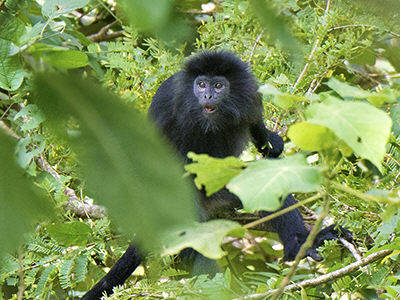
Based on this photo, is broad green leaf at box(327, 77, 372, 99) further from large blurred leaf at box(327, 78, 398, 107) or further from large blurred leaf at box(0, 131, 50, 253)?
large blurred leaf at box(0, 131, 50, 253)

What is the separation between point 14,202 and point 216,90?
3.22m

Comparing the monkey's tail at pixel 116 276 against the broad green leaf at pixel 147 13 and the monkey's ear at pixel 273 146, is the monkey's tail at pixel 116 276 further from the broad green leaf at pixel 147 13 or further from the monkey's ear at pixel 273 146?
the broad green leaf at pixel 147 13

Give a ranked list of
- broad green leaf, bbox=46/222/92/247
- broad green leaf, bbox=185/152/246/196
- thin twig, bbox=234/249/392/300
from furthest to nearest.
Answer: broad green leaf, bbox=46/222/92/247 < thin twig, bbox=234/249/392/300 < broad green leaf, bbox=185/152/246/196

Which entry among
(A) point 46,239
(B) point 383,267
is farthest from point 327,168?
(A) point 46,239

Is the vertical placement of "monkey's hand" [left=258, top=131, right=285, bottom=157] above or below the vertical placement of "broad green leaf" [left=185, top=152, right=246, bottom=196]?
below

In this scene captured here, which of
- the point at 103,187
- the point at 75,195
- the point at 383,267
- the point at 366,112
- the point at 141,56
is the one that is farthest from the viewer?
the point at 141,56

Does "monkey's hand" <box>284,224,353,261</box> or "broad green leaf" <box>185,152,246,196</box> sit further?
"monkey's hand" <box>284,224,353,261</box>

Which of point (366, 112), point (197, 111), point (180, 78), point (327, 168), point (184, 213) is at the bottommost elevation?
point (197, 111)

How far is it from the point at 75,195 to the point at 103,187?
2.97 meters

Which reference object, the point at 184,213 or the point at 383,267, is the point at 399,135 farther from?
the point at 184,213

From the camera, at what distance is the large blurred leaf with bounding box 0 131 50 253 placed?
0.39 meters

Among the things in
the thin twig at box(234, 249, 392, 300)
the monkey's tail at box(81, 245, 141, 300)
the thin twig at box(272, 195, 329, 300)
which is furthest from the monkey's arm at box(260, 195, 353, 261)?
the thin twig at box(272, 195, 329, 300)

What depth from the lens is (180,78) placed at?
3.44m

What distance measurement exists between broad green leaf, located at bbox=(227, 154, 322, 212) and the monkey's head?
2.47 m
